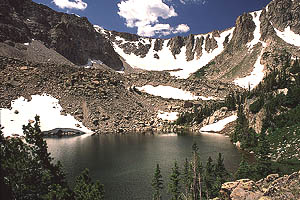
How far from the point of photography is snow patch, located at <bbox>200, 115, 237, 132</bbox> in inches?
3339

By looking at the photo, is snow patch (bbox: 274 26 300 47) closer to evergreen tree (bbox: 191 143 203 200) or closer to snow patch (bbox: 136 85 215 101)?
snow patch (bbox: 136 85 215 101)

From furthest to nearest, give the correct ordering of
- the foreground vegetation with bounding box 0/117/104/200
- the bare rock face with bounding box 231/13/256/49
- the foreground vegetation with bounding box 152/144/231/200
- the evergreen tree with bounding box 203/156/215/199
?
the bare rock face with bounding box 231/13/256/49 → the evergreen tree with bounding box 203/156/215/199 → the foreground vegetation with bounding box 152/144/231/200 → the foreground vegetation with bounding box 0/117/104/200

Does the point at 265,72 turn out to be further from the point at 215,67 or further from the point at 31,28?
the point at 31,28

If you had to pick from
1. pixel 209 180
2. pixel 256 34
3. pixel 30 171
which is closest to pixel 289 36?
pixel 256 34

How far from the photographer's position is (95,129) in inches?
Result: 3238

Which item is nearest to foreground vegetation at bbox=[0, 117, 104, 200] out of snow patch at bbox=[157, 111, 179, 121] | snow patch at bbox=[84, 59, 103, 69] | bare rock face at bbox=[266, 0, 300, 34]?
snow patch at bbox=[157, 111, 179, 121]

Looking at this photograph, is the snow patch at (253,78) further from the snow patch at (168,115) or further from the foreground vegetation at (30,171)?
the foreground vegetation at (30,171)

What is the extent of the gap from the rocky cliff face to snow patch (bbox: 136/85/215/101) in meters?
60.8

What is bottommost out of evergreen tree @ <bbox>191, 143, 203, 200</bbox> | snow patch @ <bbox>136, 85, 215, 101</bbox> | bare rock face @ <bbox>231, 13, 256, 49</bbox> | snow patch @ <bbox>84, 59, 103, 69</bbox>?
evergreen tree @ <bbox>191, 143, 203, 200</bbox>

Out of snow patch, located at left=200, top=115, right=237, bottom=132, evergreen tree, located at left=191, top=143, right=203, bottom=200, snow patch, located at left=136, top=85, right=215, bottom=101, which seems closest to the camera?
evergreen tree, located at left=191, top=143, right=203, bottom=200

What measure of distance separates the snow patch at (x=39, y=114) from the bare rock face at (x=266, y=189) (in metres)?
69.8

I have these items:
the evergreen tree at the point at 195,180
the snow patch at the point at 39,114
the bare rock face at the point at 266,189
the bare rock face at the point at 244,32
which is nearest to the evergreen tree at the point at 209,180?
the evergreen tree at the point at 195,180

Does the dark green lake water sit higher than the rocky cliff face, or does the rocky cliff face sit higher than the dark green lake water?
the rocky cliff face

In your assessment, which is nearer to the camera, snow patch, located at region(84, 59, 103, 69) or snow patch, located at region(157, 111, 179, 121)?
snow patch, located at region(157, 111, 179, 121)
